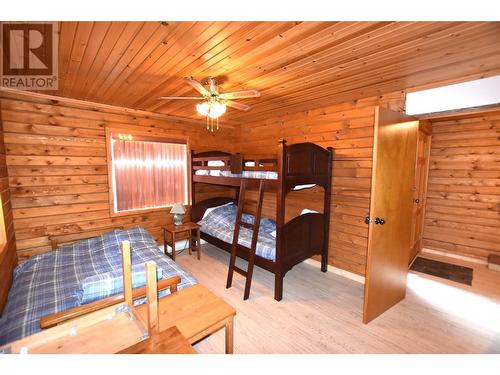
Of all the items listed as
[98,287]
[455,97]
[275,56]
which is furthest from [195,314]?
[455,97]

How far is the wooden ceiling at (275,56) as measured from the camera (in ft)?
4.43

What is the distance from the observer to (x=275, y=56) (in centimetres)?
170

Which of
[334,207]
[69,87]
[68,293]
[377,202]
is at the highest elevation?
[69,87]

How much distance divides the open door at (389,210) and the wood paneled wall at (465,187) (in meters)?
1.93

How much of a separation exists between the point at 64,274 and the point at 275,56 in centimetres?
276

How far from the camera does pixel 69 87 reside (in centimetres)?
239

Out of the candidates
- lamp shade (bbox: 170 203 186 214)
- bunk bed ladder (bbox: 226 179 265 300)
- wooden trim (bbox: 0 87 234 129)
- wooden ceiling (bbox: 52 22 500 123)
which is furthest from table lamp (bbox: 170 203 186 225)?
wooden ceiling (bbox: 52 22 500 123)

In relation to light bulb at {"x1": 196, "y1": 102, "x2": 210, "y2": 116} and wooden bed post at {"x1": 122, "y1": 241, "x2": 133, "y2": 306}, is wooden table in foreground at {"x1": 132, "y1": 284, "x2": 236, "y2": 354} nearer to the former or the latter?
wooden bed post at {"x1": 122, "y1": 241, "x2": 133, "y2": 306}

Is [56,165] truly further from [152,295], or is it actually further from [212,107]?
[152,295]

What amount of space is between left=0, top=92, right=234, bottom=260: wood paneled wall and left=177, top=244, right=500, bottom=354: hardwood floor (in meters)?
1.94
